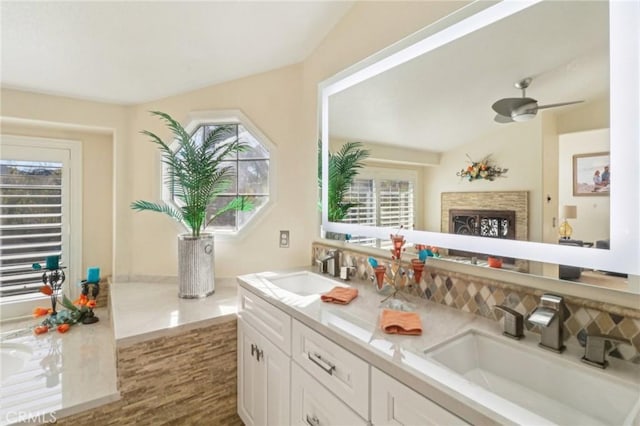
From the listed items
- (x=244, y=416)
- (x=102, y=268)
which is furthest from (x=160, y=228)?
(x=244, y=416)

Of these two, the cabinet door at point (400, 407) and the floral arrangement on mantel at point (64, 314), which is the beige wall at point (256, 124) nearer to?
the floral arrangement on mantel at point (64, 314)

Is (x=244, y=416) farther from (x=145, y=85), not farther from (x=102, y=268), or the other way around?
(x=145, y=85)

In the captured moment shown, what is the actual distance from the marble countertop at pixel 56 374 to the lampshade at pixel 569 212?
2.21 meters

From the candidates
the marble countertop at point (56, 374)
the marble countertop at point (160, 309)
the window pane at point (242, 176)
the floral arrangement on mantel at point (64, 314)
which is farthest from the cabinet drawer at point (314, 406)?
the floral arrangement on mantel at point (64, 314)

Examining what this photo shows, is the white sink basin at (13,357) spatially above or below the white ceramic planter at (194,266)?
below

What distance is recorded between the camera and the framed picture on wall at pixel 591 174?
939 millimetres

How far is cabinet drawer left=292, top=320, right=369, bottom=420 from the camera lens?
949 millimetres

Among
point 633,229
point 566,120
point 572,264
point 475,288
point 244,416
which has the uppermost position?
point 566,120

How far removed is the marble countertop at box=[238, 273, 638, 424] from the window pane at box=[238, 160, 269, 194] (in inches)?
46.7

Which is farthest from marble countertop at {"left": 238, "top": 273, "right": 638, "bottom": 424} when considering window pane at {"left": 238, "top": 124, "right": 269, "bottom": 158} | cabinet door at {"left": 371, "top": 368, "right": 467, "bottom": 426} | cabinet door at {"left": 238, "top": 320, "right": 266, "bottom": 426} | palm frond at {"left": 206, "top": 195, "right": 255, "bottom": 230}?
window pane at {"left": 238, "top": 124, "right": 269, "bottom": 158}

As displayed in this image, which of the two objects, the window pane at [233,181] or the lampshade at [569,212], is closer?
the lampshade at [569,212]

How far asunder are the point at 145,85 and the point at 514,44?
2.53 metres

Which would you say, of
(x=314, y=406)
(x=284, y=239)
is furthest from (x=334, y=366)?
(x=284, y=239)

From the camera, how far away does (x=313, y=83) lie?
2260 mm
